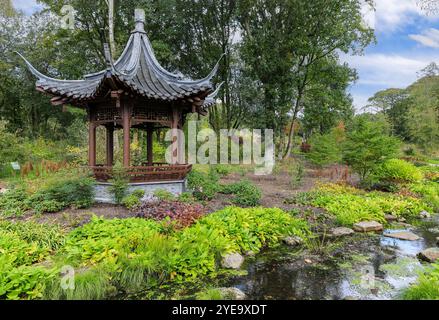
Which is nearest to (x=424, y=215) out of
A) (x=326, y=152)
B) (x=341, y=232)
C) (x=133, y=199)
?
(x=341, y=232)

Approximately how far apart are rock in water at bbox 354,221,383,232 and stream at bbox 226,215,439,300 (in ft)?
2.51

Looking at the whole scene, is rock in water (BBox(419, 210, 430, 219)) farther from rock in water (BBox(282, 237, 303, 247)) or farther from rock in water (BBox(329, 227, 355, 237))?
rock in water (BBox(282, 237, 303, 247))

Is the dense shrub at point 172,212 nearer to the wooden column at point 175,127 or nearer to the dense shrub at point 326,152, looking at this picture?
the wooden column at point 175,127

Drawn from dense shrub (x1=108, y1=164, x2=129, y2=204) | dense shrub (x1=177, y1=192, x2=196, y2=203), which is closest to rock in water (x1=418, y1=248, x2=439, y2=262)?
dense shrub (x1=177, y1=192, x2=196, y2=203)

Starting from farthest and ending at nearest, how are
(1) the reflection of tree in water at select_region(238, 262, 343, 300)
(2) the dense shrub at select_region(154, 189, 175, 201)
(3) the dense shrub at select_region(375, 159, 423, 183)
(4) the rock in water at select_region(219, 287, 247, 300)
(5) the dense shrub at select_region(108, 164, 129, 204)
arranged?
(3) the dense shrub at select_region(375, 159, 423, 183), (2) the dense shrub at select_region(154, 189, 175, 201), (5) the dense shrub at select_region(108, 164, 129, 204), (1) the reflection of tree in water at select_region(238, 262, 343, 300), (4) the rock in water at select_region(219, 287, 247, 300)

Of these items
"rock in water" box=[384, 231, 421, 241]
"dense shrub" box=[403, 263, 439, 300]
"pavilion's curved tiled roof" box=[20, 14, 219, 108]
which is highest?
"pavilion's curved tiled roof" box=[20, 14, 219, 108]

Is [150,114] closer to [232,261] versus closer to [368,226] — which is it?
[232,261]

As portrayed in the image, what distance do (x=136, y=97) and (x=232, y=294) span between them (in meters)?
5.62

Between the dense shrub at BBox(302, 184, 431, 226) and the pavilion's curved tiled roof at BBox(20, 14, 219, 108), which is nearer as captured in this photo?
the pavilion's curved tiled roof at BBox(20, 14, 219, 108)

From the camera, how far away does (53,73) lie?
2438cm

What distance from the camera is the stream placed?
4473mm

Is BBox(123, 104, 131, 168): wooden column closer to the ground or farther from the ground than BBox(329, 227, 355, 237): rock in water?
farther from the ground

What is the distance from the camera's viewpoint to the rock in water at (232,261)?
5304 millimetres

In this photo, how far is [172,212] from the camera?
6684mm
